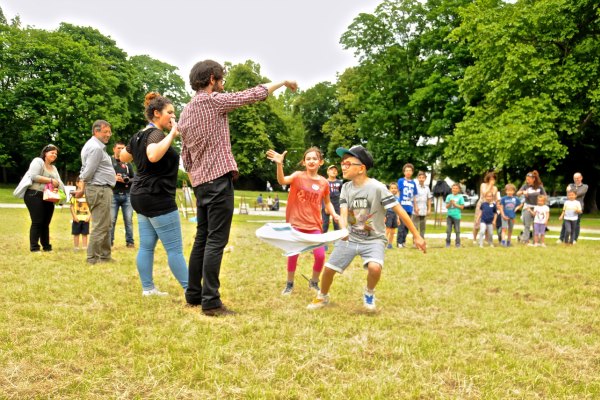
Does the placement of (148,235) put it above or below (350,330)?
above

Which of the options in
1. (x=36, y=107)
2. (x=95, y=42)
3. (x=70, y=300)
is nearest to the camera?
(x=70, y=300)

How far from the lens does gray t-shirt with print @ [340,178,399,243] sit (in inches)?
206

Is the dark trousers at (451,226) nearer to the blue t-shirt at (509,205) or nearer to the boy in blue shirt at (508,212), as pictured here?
the boy in blue shirt at (508,212)

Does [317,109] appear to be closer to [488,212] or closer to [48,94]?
[48,94]

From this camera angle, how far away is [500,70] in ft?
81.2

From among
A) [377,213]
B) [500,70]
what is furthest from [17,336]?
[500,70]

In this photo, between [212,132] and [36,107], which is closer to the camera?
[212,132]

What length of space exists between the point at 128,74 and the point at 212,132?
147ft

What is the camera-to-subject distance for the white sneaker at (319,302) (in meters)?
5.10

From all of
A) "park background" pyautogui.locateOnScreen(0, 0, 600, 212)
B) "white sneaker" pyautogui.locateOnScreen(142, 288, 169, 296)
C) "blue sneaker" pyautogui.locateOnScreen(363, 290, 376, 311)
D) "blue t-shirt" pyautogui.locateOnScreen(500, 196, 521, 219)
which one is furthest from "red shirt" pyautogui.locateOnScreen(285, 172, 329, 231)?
"park background" pyautogui.locateOnScreen(0, 0, 600, 212)

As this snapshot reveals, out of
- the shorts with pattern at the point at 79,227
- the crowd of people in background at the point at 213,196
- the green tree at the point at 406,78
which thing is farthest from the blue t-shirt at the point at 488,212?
the green tree at the point at 406,78

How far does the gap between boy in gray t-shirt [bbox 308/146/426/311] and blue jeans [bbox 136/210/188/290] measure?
1472mm

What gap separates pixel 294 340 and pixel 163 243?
2114 mm

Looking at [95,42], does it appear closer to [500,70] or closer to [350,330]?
[500,70]
